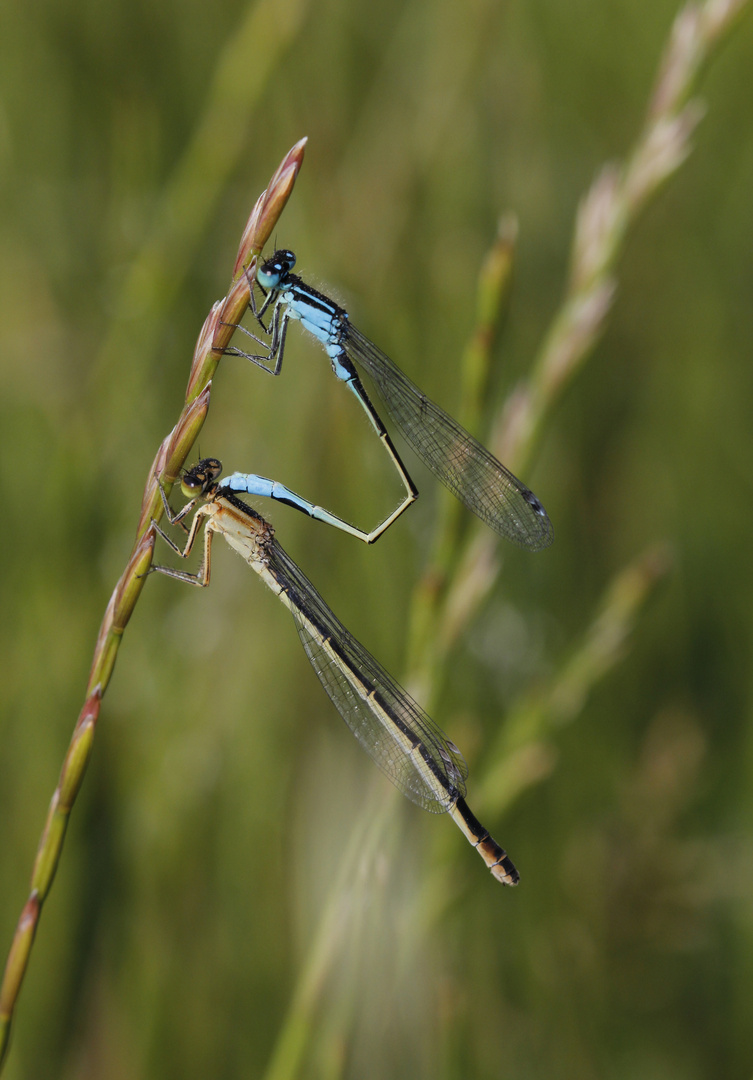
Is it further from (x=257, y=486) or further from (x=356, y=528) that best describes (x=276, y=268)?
(x=356, y=528)

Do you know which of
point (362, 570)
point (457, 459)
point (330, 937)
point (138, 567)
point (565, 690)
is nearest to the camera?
point (138, 567)

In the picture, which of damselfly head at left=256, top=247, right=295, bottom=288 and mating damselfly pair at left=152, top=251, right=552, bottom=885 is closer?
mating damselfly pair at left=152, top=251, right=552, bottom=885

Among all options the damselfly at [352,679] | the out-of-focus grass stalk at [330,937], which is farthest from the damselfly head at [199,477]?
the out-of-focus grass stalk at [330,937]

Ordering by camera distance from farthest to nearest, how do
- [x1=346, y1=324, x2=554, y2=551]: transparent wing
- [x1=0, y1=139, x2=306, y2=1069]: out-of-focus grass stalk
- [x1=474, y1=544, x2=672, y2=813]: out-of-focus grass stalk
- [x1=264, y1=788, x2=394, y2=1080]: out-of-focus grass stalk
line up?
[x1=346, y1=324, x2=554, y2=551]: transparent wing
[x1=474, y1=544, x2=672, y2=813]: out-of-focus grass stalk
[x1=264, y1=788, x2=394, y2=1080]: out-of-focus grass stalk
[x1=0, y1=139, x2=306, y2=1069]: out-of-focus grass stalk

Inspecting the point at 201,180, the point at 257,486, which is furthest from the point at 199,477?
the point at 201,180

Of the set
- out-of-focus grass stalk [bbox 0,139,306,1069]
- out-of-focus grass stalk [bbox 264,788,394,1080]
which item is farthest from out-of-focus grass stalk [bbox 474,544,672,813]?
out-of-focus grass stalk [bbox 0,139,306,1069]

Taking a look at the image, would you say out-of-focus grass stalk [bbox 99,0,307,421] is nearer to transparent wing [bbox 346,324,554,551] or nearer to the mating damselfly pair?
the mating damselfly pair
